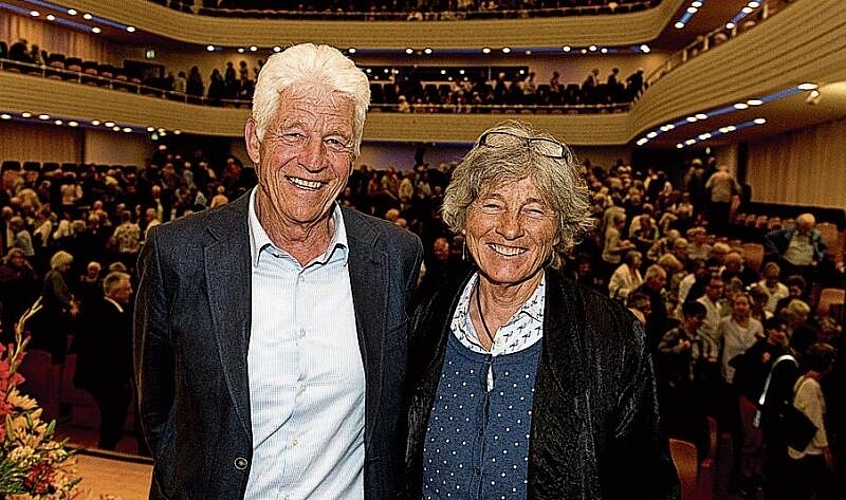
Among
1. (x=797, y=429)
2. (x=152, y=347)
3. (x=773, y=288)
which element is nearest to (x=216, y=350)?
(x=152, y=347)

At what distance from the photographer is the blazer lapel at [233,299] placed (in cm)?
237

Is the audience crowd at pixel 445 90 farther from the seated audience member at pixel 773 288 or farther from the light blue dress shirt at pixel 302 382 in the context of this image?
the light blue dress shirt at pixel 302 382

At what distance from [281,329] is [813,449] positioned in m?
4.91

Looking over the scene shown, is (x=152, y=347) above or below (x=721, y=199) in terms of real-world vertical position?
below

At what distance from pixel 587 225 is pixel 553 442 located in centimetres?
59

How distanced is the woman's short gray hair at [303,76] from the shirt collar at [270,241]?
0.22 m

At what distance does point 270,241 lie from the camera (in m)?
2.51

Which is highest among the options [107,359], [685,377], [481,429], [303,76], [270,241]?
[303,76]

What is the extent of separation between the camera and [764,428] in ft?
21.2

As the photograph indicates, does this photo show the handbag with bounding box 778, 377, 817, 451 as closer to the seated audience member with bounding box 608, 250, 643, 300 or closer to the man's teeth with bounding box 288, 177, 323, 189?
the seated audience member with bounding box 608, 250, 643, 300

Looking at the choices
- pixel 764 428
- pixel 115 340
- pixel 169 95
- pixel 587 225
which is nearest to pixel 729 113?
pixel 764 428

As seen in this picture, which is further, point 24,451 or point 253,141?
point 253,141

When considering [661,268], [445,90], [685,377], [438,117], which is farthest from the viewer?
[445,90]

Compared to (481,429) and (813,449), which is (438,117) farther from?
(481,429)
